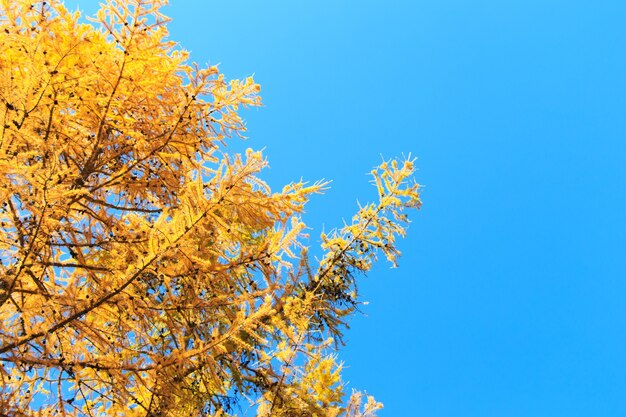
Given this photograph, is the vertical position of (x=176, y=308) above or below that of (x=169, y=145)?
below

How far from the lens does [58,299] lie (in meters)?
4.04

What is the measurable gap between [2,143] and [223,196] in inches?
58.5

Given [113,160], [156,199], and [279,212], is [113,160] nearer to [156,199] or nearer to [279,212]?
[156,199]

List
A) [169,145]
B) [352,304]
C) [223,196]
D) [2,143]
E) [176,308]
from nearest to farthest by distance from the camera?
[2,143] → [223,196] → [176,308] → [169,145] → [352,304]

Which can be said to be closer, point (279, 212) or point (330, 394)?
Answer: point (279, 212)

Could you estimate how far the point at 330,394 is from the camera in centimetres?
807

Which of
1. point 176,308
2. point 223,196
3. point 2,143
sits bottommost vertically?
point 2,143

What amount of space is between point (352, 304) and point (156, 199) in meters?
4.18

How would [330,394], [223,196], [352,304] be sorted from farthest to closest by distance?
[352,304] < [330,394] < [223,196]

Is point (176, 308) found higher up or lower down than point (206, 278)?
lower down

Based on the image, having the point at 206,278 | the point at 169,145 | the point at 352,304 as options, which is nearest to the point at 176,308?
the point at 206,278

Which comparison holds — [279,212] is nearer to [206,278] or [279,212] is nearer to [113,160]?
[206,278]

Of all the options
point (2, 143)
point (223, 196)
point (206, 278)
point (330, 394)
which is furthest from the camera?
point (330, 394)

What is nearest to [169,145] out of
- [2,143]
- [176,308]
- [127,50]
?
[127,50]
